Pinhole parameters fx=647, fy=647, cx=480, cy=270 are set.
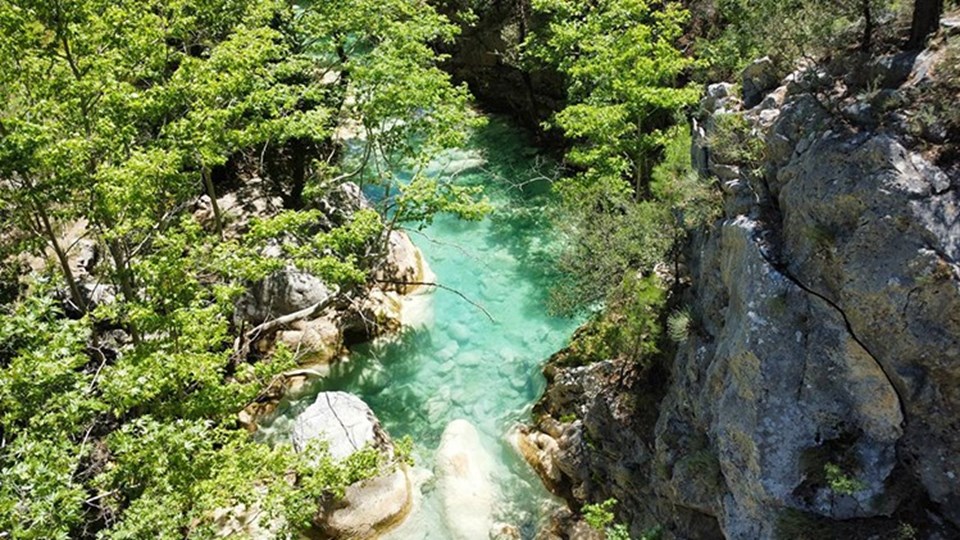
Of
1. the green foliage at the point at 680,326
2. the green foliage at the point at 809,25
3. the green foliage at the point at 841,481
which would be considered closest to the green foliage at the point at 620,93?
the green foliage at the point at 809,25

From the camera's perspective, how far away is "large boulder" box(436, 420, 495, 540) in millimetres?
14516

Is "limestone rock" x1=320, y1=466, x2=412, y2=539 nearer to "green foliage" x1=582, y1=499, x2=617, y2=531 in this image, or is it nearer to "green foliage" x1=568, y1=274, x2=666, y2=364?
"green foliage" x1=582, y1=499, x2=617, y2=531

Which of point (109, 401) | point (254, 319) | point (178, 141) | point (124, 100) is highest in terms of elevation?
point (124, 100)

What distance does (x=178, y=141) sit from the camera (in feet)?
46.8

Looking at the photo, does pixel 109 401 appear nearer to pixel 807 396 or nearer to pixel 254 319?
pixel 254 319

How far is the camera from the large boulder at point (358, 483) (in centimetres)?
1420

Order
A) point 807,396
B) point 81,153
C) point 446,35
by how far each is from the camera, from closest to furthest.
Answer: point 807,396, point 81,153, point 446,35

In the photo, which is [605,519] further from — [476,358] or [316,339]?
[316,339]

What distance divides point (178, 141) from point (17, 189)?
11.0ft

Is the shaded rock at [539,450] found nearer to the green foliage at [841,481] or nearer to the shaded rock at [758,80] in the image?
the green foliage at [841,481]

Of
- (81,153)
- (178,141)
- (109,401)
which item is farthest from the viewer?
(178,141)

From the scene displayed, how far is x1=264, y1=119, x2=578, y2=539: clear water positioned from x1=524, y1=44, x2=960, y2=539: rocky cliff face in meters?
6.10

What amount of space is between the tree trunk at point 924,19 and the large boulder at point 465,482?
12.0 meters

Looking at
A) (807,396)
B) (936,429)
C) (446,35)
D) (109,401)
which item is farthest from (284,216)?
(936,429)
